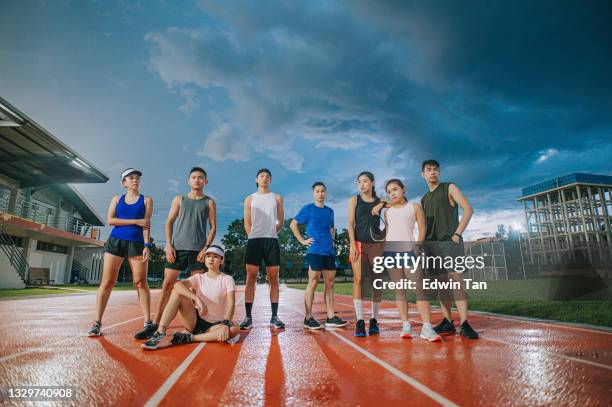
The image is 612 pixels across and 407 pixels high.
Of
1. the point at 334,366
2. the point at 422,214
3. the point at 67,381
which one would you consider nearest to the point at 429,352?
the point at 334,366

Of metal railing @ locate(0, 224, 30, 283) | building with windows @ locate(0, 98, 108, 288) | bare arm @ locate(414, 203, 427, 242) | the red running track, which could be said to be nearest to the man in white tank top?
the red running track

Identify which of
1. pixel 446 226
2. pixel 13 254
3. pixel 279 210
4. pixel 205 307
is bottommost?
pixel 205 307

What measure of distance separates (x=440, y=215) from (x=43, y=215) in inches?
1341

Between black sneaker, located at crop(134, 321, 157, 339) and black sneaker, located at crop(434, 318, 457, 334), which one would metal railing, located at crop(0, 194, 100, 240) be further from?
black sneaker, located at crop(434, 318, 457, 334)

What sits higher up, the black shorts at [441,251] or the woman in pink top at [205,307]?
the black shorts at [441,251]

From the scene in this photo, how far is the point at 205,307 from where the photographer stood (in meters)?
3.85

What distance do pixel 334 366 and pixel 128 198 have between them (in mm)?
3494

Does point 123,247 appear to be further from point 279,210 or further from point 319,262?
point 319,262

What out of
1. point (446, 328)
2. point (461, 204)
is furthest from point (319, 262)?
point (461, 204)

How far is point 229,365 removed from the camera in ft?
9.81

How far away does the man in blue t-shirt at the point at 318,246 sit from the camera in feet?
16.1

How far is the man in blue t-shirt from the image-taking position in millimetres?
4918

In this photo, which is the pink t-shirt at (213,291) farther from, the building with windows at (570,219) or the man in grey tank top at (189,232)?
the building with windows at (570,219)
